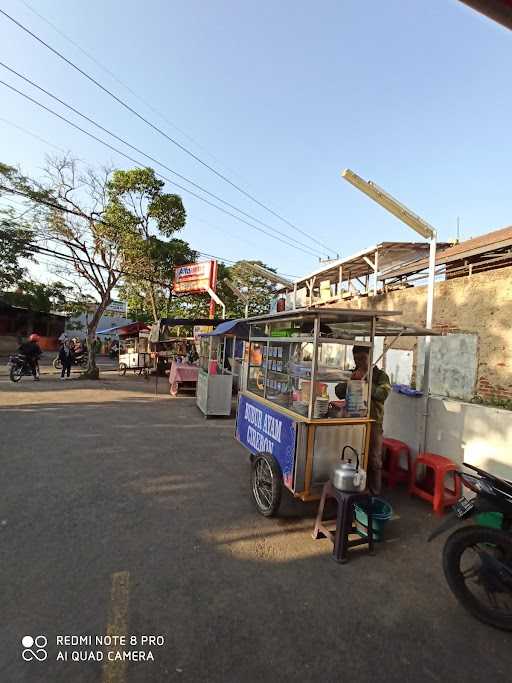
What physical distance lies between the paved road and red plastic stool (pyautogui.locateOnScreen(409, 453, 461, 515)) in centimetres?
21

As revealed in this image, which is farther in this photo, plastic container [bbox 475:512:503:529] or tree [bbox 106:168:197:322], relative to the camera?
tree [bbox 106:168:197:322]

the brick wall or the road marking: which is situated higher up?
the brick wall

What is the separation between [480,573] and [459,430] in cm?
217

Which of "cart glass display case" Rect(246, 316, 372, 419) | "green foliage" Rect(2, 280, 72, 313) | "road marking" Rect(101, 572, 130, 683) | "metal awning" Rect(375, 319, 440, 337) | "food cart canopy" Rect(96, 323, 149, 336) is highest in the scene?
"green foliage" Rect(2, 280, 72, 313)

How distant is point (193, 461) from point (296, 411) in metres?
2.34

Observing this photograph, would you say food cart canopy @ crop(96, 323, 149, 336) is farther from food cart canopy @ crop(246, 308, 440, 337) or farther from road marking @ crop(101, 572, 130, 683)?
road marking @ crop(101, 572, 130, 683)

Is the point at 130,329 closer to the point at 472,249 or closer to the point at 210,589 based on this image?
the point at 472,249

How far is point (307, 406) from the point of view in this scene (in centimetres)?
356

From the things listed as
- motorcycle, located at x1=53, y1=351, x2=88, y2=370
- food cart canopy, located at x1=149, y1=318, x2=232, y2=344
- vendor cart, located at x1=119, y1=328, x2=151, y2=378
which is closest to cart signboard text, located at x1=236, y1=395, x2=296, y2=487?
food cart canopy, located at x1=149, y1=318, x2=232, y2=344

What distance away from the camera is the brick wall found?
18.7ft

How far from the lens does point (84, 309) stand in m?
14.7

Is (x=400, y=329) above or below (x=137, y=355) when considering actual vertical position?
above

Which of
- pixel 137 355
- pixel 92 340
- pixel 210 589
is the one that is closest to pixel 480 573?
pixel 210 589

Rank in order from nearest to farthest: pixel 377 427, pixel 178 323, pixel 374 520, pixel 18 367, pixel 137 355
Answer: pixel 374 520 < pixel 377 427 < pixel 178 323 < pixel 18 367 < pixel 137 355
